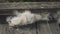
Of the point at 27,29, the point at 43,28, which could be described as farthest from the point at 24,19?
the point at 43,28

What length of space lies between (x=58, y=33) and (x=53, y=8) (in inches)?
11.8

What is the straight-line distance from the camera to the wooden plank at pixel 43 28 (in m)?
1.83

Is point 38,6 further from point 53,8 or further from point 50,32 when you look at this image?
point 50,32

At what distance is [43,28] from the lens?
189cm

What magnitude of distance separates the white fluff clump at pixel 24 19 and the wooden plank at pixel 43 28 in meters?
0.09

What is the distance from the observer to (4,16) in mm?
1996

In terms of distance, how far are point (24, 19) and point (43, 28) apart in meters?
0.25

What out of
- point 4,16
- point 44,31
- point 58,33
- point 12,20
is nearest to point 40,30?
point 44,31

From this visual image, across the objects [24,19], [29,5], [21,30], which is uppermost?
[29,5]

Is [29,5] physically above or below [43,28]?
above

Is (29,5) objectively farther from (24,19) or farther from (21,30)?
(21,30)

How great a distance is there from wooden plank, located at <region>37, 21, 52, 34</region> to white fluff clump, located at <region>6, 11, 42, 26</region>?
88mm

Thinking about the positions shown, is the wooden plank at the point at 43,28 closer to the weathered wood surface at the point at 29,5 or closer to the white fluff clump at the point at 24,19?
the white fluff clump at the point at 24,19

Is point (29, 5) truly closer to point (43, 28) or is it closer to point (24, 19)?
point (24, 19)
